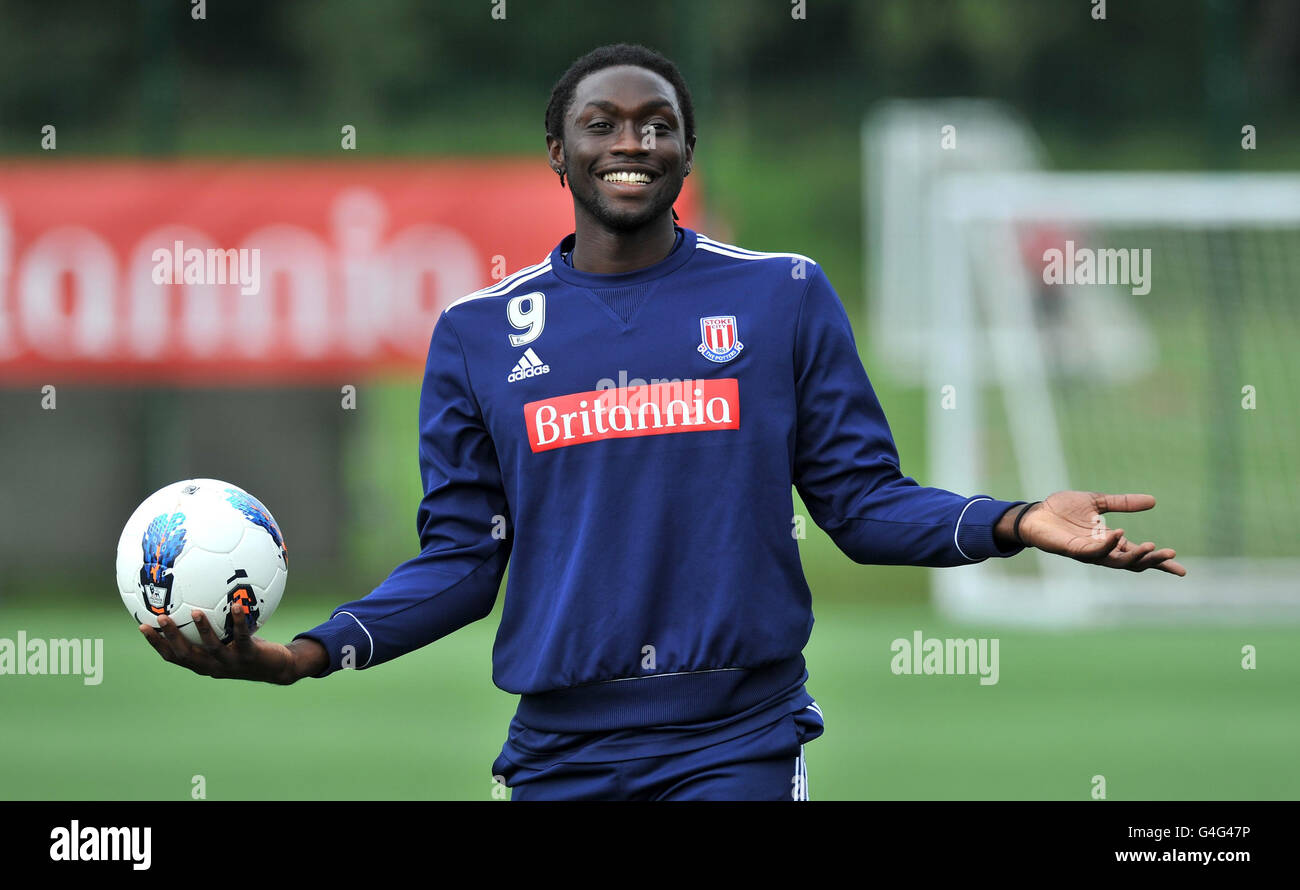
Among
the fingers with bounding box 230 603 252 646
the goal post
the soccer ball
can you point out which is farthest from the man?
the goal post

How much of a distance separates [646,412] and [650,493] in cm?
15

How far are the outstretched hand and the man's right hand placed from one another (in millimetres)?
1367

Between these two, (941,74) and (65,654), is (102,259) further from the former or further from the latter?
(941,74)

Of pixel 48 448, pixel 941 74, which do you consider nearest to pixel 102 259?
pixel 48 448

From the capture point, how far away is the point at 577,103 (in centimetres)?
347

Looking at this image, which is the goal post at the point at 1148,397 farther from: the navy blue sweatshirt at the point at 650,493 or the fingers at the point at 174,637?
the fingers at the point at 174,637

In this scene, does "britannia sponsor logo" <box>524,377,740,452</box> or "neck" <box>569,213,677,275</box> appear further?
"neck" <box>569,213,677,275</box>

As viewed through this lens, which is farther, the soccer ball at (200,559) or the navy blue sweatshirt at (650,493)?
the soccer ball at (200,559)

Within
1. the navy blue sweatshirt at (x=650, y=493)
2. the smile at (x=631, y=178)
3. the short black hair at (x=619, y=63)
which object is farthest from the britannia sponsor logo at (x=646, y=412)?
the short black hair at (x=619, y=63)

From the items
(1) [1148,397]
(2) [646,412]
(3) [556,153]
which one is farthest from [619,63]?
(1) [1148,397]

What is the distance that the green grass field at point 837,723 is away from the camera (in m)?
6.67

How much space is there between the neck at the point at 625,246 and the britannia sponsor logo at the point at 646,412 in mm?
294

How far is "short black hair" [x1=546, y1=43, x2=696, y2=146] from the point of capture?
3486 mm

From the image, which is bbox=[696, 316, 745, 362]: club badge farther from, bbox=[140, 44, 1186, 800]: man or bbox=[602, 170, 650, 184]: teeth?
bbox=[602, 170, 650, 184]: teeth
